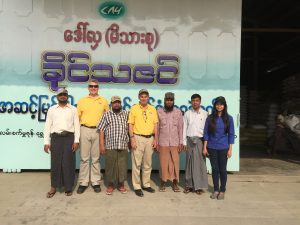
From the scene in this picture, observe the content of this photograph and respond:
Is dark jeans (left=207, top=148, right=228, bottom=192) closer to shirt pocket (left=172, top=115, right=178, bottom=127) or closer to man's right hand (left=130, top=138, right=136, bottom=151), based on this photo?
shirt pocket (left=172, top=115, right=178, bottom=127)

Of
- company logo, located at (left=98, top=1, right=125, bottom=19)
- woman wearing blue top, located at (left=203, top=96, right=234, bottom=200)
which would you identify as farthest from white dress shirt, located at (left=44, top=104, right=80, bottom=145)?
company logo, located at (left=98, top=1, right=125, bottom=19)

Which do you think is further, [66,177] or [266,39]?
[266,39]

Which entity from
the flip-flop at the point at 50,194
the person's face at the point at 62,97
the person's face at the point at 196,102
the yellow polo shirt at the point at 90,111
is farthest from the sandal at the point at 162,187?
the person's face at the point at 62,97

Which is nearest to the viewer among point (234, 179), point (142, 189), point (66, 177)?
point (66, 177)

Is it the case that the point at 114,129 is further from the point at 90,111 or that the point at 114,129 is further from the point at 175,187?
the point at 175,187

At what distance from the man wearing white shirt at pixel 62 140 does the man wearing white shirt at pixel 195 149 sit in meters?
1.71

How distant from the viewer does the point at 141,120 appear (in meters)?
5.62

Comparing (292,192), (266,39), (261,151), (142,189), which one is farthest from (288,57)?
(142,189)

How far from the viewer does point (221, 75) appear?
274 inches

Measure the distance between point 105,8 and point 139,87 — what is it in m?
1.58

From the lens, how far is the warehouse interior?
10055mm

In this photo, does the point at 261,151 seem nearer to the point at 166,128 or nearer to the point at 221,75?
the point at 221,75

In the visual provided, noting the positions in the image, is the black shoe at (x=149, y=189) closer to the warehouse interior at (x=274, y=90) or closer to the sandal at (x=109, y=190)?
the sandal at (x=109, y=190)

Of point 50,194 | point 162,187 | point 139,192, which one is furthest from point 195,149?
point 50,194
